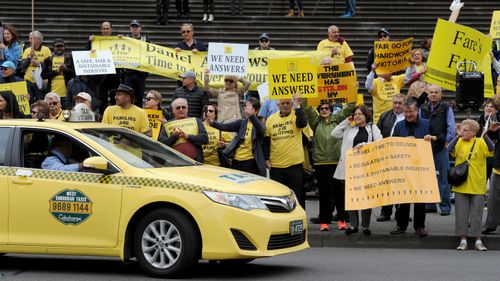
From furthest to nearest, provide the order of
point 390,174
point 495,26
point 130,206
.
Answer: point 495,26, point 390,174, point 130,206

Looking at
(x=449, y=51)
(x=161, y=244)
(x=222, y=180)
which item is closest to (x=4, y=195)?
(x=161, y=244)

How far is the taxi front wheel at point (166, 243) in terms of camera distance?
35.3 ft

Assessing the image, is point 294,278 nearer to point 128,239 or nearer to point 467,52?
point 128,239

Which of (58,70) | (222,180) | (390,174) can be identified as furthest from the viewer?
(58,70)

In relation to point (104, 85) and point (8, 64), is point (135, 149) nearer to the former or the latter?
point (8, 64)

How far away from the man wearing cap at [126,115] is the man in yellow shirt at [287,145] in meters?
1.65

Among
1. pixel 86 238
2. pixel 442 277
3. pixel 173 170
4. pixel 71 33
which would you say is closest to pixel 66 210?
pixel 86 238

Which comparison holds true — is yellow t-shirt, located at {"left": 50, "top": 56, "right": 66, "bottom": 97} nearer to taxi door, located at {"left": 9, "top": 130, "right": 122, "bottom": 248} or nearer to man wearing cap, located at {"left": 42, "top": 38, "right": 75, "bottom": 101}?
man wearing cap, located at {"left": 42, "top": 38, "right": 75, "bottom": 101}

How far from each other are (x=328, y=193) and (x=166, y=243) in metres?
4.46

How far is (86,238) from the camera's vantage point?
36.4 feet

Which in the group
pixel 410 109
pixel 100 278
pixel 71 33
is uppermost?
pixel 71 33

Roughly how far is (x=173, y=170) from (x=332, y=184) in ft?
13.6

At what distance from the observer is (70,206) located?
1109 cm

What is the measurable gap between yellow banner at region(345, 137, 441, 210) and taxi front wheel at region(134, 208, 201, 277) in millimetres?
3450
